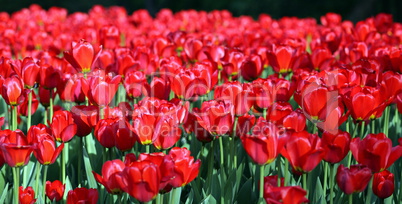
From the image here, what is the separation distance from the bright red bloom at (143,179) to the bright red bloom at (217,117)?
49 cm

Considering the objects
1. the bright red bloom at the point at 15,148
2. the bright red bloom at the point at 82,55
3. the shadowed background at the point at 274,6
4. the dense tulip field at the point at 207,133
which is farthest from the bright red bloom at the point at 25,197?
the shadowed background at the point at 274,6

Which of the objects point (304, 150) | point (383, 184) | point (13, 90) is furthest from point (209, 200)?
point (13, 90)

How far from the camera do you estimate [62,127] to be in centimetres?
212

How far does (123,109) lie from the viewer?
7.69ft

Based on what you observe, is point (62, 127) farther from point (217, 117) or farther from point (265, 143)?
point (265, 143)

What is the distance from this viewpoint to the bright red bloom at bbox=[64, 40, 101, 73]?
2.57m

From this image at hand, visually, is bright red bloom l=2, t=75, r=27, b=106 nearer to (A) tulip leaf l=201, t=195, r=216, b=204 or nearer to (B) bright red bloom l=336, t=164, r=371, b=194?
(A) tulip leaf l=201, t=195, r=216, b=204

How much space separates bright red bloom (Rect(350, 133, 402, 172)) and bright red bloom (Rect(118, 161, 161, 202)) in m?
0.65

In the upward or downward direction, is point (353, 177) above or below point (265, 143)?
below

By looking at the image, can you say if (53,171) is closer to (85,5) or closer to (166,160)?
(166,160)

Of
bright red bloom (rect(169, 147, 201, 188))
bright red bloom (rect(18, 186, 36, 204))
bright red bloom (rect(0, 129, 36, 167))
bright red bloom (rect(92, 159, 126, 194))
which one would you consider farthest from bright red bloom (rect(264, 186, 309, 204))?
bright red bloom (rect(18, 186, 36, 204))

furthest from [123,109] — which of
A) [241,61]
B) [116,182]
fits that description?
[241,61]

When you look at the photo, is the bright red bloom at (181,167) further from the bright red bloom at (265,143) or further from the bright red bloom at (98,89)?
the bright red bloom at (98,89)

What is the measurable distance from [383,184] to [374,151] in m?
0.29
